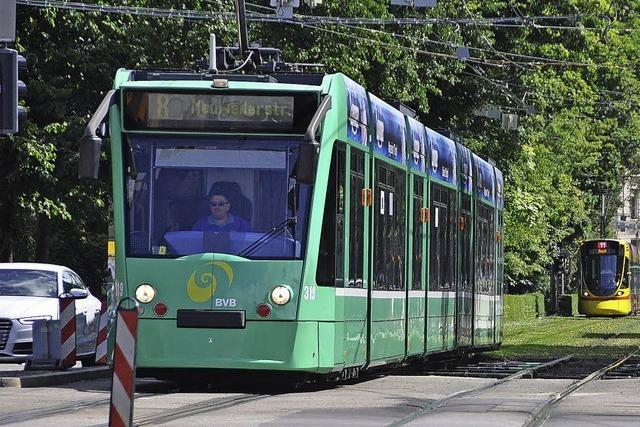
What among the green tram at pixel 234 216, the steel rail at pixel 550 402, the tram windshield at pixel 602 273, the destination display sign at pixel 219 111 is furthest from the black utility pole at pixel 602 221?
the destination display sign at pixel 219 111

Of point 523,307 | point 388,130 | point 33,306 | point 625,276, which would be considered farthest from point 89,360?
point 625,276

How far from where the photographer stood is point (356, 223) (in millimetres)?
18750

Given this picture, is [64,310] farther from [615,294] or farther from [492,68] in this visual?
[615,294]

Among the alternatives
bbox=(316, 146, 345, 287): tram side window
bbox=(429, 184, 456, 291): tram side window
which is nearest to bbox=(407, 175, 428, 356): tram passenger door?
bbox=(429, 184, 456, 291): tram side window

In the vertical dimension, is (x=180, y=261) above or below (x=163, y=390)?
above

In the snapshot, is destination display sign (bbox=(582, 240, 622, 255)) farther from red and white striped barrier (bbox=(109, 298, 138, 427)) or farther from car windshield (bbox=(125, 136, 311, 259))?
red and white striped barrier (bbox=(109, 298, 138, 427))

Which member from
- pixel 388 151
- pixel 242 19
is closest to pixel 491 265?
pixel 242 19

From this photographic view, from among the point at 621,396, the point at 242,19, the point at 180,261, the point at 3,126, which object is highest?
the point at 242,19

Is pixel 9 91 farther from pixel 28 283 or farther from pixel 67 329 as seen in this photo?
pixel 28 283

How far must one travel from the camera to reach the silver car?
23.3 meters

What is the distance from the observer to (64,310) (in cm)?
2188

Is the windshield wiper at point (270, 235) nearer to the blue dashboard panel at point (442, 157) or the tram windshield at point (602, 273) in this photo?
the blue dashboard panel at point (442, 157)

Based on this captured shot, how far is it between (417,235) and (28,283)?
20.2ft

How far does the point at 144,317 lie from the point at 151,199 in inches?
45.0
